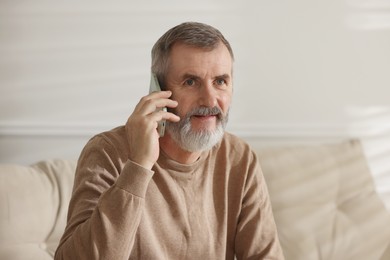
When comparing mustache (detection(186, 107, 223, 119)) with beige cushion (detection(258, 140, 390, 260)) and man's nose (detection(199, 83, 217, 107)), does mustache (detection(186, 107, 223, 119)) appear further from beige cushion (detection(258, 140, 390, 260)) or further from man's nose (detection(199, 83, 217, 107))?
beige cushion (detection(258, 140, 390, 260))

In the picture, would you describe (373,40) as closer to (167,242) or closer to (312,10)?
(312,10)

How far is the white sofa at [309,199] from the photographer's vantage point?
6.85 ft

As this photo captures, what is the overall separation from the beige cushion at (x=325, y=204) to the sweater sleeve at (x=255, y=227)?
1.43 ft

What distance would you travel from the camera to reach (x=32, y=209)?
2045 millimetres

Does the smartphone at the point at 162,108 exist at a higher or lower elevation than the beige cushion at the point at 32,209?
higher

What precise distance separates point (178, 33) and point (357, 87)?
1.14 metres

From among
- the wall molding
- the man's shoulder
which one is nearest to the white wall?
the wall molding

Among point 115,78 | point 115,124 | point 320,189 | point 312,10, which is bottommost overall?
point 320,189

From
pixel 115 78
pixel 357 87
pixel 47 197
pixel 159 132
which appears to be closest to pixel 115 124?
pixel 115 78

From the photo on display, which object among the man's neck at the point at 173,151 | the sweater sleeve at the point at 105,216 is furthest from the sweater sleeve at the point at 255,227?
the sweater sleeve at the point at 105,216

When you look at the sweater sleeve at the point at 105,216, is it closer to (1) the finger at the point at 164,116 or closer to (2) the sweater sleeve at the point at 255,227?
(1) the finger at the point at 164,116

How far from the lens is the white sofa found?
82.2 inches

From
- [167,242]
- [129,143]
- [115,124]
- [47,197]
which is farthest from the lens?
[115,124]

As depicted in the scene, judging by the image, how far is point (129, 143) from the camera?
5.28ft
